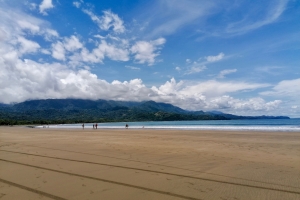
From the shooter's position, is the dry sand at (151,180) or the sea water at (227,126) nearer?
the dry sand at (151,180)

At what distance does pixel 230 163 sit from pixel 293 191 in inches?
160

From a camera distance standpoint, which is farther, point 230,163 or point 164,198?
point 230,163

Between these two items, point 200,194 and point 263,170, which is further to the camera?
point 263,170

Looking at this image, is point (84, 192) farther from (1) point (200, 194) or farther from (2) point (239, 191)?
(2) point (239, 191)

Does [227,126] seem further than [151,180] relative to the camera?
Yes

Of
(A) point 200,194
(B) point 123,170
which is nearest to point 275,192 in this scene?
(A) point 200,194

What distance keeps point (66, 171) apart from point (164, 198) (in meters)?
4.79

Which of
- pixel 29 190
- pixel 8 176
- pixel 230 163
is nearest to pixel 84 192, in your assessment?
pixel 29 190

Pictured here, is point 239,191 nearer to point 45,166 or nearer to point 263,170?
point 263,170

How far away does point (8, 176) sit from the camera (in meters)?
7.50

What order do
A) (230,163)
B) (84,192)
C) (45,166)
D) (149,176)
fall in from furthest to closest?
(230,163), (45,166), (149,176), (84,192)

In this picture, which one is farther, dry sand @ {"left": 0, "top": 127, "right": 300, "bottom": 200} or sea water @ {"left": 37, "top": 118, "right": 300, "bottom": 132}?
sea water @ {"left": 37, "top": 118, "right": 300, "bottom": 132}

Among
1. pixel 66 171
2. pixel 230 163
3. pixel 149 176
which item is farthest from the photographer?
pixel 230 163

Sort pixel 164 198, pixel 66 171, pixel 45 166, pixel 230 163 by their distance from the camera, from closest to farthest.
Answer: pixel 164 198 < pixel 66 171 < pixel 45 166 < pixel 230 163
